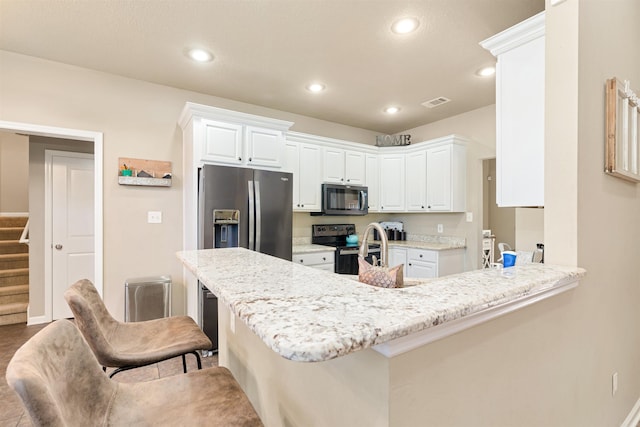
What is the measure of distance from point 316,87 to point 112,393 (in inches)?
122

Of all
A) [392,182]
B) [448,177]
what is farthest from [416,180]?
[448,177]

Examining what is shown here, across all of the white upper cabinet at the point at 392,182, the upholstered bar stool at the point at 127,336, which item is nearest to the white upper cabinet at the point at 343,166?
the white upper cabinet at the point at 392,182

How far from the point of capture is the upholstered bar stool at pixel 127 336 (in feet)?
4.13

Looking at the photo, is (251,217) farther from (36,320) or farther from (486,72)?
(36,320)

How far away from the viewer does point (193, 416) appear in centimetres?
94

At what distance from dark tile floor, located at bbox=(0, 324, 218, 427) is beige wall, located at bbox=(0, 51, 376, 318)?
0.31 meters

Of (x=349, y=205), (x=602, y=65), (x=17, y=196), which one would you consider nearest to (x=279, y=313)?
(x=602, y=65)

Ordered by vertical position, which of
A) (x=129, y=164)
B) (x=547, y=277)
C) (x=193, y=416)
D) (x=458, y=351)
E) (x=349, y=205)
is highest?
(x=129, y=164)

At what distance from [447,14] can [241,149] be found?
2.13 meters

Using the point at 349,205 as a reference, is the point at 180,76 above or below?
above

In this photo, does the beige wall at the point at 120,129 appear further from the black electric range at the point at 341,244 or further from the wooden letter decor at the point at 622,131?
the wooden letter decor at the point at 622,131

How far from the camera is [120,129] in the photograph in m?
3.09

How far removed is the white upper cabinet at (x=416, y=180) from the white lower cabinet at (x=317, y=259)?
1.47 m

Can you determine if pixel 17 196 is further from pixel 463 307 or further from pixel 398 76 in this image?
pixel 463 307
